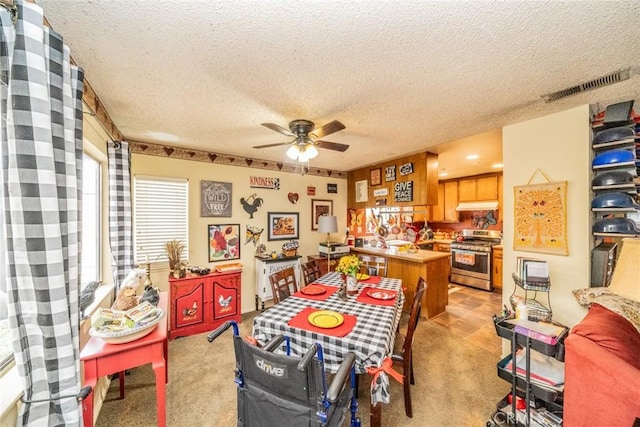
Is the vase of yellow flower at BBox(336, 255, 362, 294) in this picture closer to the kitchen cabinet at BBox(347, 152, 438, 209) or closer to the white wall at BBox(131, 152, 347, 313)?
the kitchen cabinet at BBox(347, 152, 438, 209)

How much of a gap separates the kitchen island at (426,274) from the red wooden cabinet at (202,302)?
242 cm

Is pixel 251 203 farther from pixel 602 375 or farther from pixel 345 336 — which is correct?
pixel 602 375

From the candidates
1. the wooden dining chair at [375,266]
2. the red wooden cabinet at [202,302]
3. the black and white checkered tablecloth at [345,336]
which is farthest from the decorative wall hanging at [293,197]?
the black and white checkered tablecloth at [345,336]

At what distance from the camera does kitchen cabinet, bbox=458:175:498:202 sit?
16.2 ft

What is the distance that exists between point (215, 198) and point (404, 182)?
304 cm

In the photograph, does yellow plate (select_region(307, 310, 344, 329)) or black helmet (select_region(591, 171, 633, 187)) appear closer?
yellow plate (select_region(307, 310, 344, 329))

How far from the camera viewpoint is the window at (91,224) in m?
2.17

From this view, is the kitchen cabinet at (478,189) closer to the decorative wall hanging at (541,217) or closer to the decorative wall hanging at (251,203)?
the decorative wall hanging at (541,217)

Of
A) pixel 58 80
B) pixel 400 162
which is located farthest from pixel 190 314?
pixel 400 162

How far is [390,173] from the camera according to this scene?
417 centimetres

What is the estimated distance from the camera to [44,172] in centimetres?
92

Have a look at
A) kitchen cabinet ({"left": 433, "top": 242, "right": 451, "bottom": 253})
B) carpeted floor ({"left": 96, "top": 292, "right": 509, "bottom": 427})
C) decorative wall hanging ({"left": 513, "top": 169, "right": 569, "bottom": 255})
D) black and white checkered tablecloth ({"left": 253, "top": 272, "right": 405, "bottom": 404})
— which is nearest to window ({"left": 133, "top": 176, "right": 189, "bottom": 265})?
carpeted floor ({"left": 96, "top": 292, "right": 509, "bottom": 427})

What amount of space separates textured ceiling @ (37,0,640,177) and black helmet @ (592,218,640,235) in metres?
0.98

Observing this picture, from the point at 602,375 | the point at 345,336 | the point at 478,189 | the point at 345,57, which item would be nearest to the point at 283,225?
the point at 345,336
